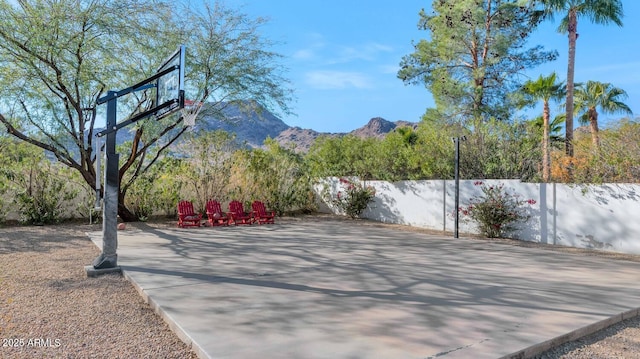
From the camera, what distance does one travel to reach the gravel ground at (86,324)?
3.33 m

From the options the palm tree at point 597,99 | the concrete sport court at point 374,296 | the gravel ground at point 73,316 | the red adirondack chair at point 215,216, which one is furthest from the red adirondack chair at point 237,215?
the palm tree at point 597,99

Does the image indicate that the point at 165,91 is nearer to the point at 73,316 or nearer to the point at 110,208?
the point at 110,208

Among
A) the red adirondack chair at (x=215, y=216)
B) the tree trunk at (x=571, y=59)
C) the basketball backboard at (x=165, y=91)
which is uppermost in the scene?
the tree trunk at (x=571, y=59)

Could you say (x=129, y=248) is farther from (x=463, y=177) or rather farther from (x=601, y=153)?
(x=601, y=153)

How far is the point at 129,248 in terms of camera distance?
8070 millimetres

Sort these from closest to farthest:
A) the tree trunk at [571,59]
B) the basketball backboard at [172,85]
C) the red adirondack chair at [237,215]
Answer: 1. the basketball backboard at [172,85]
2. the red adirondack chair at [237,215]
3. the tree trunk at [571,59]

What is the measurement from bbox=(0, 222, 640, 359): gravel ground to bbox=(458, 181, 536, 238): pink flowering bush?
6.20 metres

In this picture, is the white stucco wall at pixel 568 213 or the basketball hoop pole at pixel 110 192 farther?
the white stucco wall at pixel 568 213

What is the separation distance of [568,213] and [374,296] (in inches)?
265

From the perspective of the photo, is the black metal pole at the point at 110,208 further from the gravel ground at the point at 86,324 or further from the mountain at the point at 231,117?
the mountain at the point at 231,117

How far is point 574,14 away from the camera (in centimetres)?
1533

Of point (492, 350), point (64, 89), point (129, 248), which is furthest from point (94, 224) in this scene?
point (492, 350)

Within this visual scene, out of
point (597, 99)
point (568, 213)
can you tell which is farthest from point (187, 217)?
point (597, 99)

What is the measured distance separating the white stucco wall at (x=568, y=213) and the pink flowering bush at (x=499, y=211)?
153 millimetres
